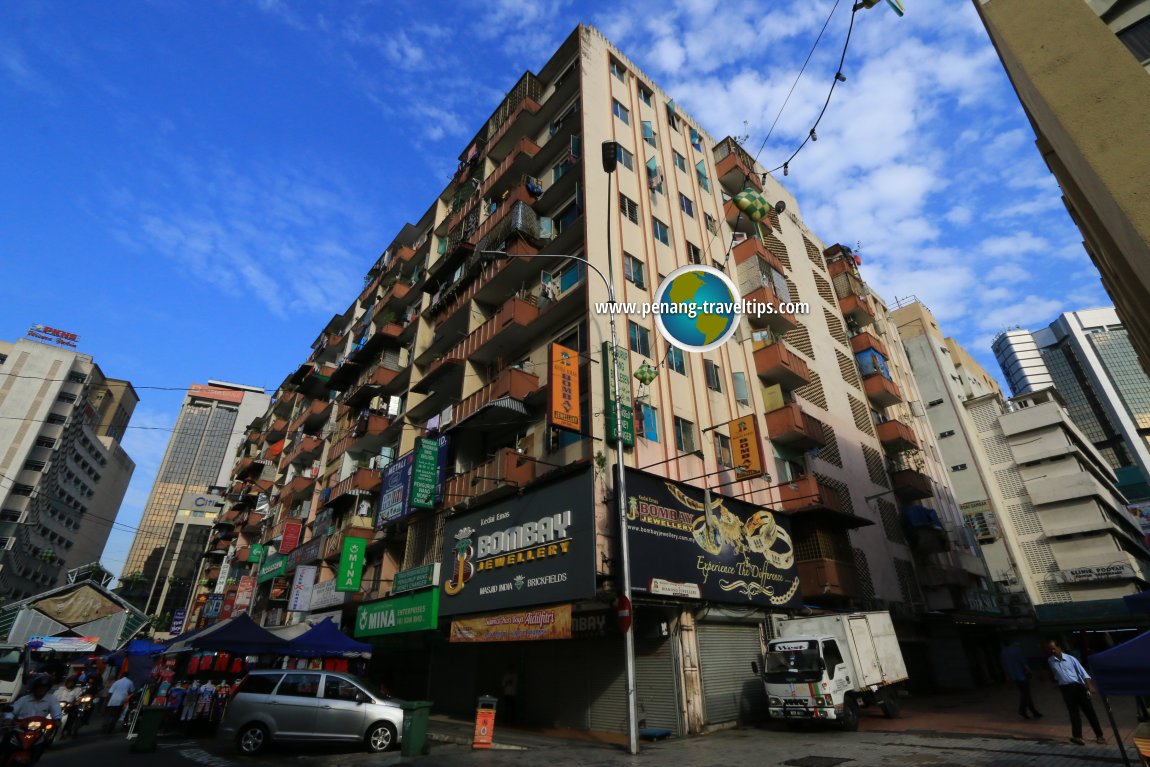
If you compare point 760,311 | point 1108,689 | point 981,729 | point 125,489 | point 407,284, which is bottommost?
point 981,729

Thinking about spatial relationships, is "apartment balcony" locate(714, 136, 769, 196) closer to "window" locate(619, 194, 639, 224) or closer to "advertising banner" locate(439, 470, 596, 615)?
"window" locate(619, 194, 639, 224)

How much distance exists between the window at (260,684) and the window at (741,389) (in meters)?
18.4

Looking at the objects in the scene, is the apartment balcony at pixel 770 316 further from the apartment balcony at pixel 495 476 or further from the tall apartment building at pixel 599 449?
the apartment balcony at pixel 495 476

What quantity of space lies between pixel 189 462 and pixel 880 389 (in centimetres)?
17795

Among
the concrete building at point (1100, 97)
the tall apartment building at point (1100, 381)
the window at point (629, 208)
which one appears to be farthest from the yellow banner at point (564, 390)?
the tall apartment building at point (1100, 381)

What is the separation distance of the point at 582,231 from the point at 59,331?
107 meters

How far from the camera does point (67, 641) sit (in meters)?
28.8

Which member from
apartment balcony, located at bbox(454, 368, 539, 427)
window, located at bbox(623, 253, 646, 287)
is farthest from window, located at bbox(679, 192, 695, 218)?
apartment balcony, located at bbox(454, 368, 539, 427)

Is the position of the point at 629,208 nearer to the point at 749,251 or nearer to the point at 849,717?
the point at 749,251

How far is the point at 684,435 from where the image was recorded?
19.9 m

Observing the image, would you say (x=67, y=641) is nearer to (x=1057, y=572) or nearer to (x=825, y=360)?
(x=825, y=360)

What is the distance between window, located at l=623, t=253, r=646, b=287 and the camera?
21656 mm

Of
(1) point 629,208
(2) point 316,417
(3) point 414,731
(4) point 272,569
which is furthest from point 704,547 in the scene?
(2) point 316,417

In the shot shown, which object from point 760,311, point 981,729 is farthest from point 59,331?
point 981,729
